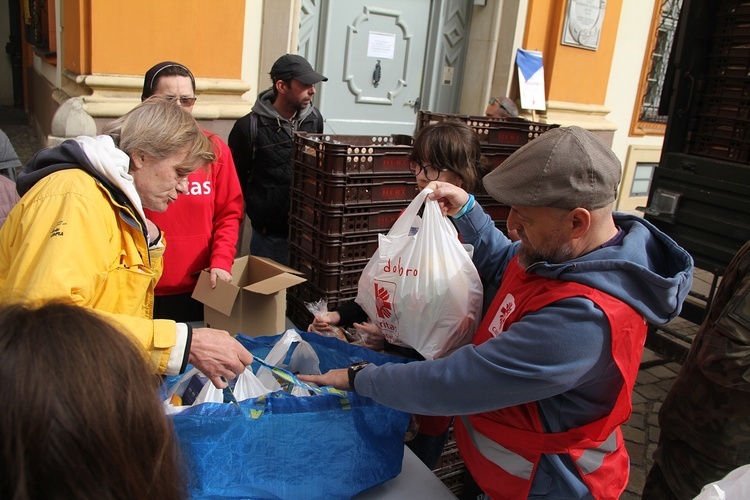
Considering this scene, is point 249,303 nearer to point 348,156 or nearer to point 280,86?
point 348,156

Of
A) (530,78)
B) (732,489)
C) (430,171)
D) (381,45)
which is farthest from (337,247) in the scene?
(530,78)

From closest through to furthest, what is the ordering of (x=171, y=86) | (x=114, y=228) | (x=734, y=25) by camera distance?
1. (x=114, y=228)
2. (x=171, y=86)
3. (x=734, y=25)

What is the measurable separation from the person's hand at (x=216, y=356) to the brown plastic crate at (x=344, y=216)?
0.94m

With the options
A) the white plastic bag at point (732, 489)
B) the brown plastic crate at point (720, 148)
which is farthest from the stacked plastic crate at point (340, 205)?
the brown plastic crate at point (720, 148)

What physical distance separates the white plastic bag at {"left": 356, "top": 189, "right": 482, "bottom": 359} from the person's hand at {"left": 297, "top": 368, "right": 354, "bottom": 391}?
28 centimetres

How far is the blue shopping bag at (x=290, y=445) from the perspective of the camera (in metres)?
1.38

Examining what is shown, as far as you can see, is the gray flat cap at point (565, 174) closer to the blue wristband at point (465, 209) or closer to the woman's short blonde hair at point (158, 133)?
the blue wristband at point (465, 209)

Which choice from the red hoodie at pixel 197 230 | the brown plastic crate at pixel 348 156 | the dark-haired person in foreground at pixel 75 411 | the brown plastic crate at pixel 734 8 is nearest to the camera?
the dark-haired person in foreground at pixel 75 411

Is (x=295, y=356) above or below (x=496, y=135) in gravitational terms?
below

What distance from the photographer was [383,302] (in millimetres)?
1870

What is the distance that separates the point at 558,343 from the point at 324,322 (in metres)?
1.03

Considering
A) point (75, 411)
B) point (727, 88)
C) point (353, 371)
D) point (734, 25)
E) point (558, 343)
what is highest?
point (734, 25)

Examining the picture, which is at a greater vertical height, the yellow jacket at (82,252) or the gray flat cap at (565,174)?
the gray flat cap at (565,174)

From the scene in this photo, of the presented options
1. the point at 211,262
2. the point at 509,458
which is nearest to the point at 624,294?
the point at 509,458
